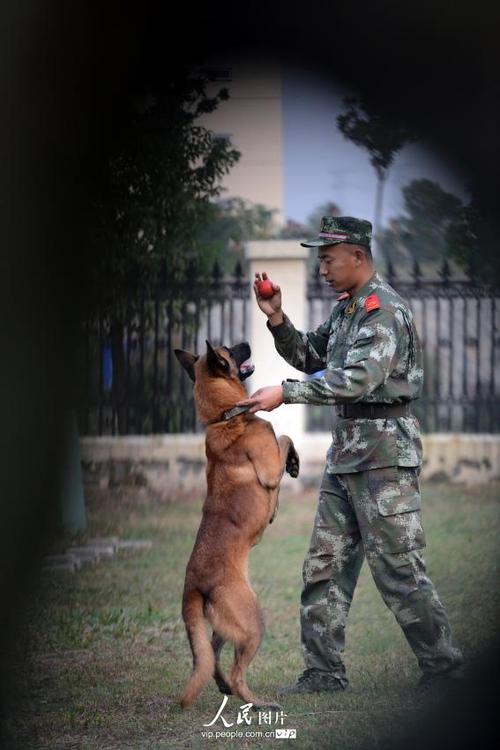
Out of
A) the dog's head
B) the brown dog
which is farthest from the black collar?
the dog's head

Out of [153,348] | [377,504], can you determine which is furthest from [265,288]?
[153,348]

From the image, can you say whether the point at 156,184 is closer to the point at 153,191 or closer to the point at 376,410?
the point at 153,191

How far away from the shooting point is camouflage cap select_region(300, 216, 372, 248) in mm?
3656

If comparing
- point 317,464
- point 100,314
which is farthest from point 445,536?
point 100,314

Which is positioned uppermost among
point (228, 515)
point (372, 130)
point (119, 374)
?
point (372, 130)

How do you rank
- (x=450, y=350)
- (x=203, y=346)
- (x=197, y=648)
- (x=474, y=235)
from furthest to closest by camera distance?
(x=450, y=350) → (x=203, y=346) → (x=474, y=235) → (x=197, y=648)

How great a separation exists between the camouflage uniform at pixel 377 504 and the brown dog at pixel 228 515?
0.22 m

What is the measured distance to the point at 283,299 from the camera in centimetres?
807

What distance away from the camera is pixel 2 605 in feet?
10.9

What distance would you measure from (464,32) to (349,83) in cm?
40

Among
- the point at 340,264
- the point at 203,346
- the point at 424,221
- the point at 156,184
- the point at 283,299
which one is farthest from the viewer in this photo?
the point at 203,346

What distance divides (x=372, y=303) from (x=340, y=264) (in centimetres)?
19

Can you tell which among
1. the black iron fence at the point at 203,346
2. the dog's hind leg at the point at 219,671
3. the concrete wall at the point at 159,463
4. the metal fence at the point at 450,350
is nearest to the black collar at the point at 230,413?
the dog's hind leg at the point at 219,671

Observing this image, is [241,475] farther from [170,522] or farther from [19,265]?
[170,522]
